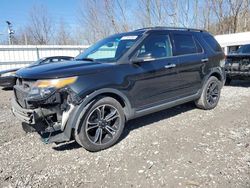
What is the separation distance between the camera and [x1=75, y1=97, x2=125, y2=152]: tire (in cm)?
352

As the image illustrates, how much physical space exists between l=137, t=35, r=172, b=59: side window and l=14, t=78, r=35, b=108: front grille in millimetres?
1865

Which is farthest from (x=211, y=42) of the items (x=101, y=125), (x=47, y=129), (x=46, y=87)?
(x=47, y=129)

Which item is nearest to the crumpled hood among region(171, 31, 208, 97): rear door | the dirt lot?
the dirt lot

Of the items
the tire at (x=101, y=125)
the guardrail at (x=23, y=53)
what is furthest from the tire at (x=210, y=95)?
the guardrail at (x=23, y=53)

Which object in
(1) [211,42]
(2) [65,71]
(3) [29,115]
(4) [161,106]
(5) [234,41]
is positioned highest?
(5) [234,41]

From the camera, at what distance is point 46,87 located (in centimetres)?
328

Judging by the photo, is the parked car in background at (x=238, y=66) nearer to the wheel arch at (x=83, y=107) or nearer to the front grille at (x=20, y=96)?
the wheel arch at (x=83, y=107)

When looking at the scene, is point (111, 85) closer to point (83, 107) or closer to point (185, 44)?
point (83, 107)

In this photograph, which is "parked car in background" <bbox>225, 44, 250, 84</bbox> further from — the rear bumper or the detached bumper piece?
the detached bumper piece

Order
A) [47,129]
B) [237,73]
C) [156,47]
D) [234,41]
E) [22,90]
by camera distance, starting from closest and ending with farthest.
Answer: [47,129] → [22,90] → [156,47] → [237,73] → [234,41]

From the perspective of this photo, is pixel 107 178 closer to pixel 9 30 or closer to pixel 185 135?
pixel 185 135

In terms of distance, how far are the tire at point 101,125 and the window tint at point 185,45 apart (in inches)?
74.9

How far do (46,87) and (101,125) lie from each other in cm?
105

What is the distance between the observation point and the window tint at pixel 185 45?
4821mm
